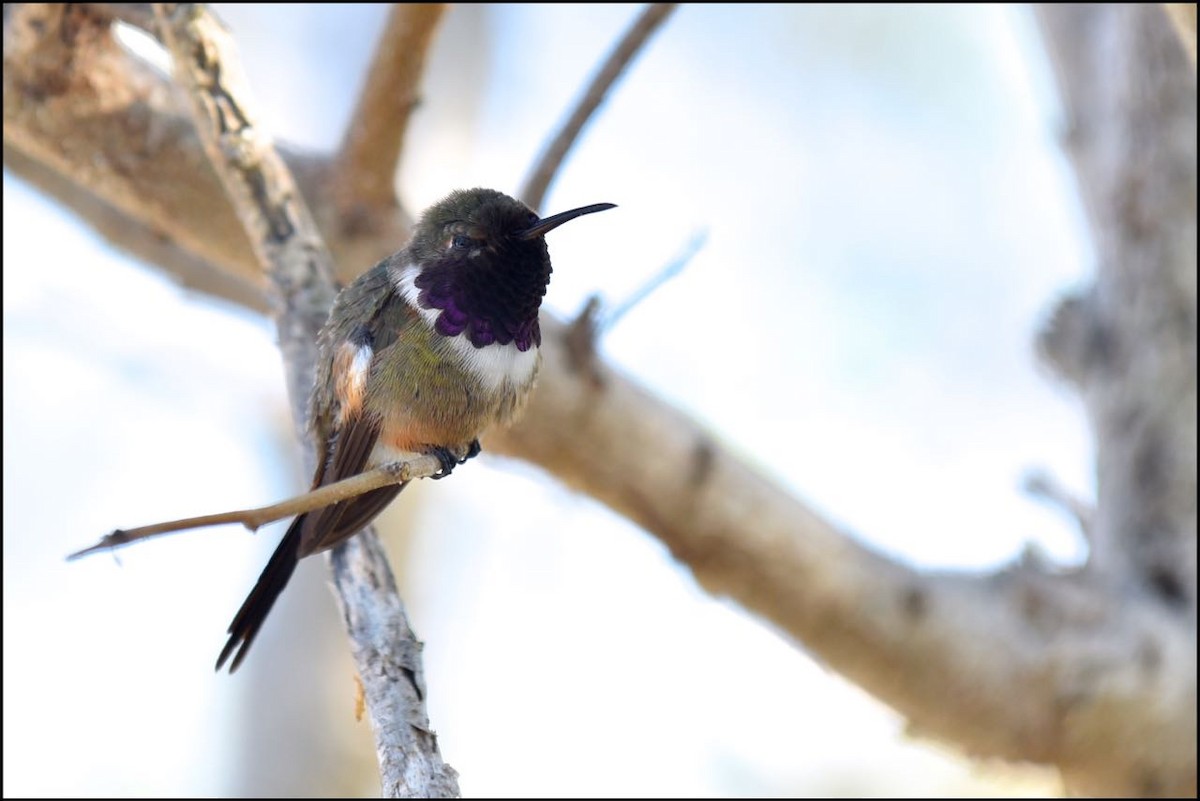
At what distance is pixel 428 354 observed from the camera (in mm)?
2600

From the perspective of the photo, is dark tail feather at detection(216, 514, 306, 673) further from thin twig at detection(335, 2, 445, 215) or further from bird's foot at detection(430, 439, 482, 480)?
thin twig at detection(335, 2, 445, 215)

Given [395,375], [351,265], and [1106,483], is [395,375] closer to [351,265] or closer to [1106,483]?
[351,265]

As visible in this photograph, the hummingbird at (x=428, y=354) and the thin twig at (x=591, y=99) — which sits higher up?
the thin twig at (x=591, y=99)

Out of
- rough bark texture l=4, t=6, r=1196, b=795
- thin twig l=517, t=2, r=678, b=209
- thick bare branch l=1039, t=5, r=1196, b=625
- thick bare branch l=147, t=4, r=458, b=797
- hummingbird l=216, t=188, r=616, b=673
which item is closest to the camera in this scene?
thick bare branch l=147, t=4, r=458, b=797

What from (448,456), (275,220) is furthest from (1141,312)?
(275,220)

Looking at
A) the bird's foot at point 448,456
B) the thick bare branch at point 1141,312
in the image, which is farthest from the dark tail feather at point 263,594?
the thick bare branch at point 1141,312

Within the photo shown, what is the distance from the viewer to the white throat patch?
261cm

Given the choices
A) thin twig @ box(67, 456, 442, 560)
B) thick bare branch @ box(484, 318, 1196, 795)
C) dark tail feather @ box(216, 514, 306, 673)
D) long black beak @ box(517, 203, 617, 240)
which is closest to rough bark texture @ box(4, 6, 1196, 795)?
thick bare branch @ box(484, 318, 1196, 795)

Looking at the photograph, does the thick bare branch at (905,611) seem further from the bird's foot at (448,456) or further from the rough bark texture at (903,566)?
the bird's foot at (448,456)

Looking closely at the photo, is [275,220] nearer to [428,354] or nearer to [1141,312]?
[428,354]

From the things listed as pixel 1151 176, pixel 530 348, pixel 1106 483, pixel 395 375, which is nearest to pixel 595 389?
pixel 530 348

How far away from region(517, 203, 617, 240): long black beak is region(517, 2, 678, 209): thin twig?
60 cm

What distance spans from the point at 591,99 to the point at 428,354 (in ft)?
3.13

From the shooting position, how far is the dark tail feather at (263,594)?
2.45 meters
